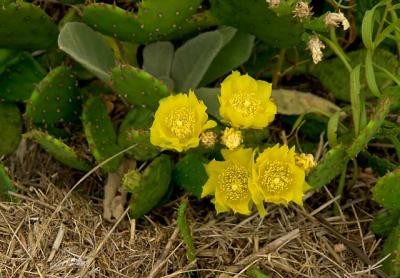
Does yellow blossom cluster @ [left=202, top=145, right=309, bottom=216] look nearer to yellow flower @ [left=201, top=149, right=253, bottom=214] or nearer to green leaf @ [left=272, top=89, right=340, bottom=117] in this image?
yellow flower @ [left=201, top=149, right=253, bottom=214]

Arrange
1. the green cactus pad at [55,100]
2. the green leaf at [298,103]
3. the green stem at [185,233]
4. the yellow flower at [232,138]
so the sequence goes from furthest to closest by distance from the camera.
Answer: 1. the green leaf at [298,103]
2. the green cactus pad at [55,100]
3. the green stem at [185,233]
4. the yellow flower at [232,138]

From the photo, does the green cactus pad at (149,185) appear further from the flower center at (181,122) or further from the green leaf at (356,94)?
the green leaf at (356,94)

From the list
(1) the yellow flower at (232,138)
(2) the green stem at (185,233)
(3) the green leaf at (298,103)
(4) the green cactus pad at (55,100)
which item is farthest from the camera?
(3) the green leaf at (298,103)

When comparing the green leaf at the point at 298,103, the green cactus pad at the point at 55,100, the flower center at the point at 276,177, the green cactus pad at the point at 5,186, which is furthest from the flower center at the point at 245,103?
the green cactus pad at the point at 5,186

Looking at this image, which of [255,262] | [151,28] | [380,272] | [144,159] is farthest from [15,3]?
[380,272]

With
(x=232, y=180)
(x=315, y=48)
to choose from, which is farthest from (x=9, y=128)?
(x=315, y=48)

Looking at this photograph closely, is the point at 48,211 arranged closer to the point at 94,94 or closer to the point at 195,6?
the point at 94,94

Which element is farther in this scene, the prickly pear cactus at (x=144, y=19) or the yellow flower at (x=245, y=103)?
the prickly pear cactus at (x=144, y=19)
